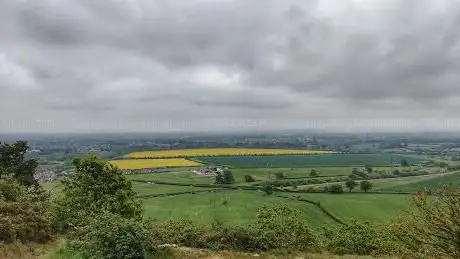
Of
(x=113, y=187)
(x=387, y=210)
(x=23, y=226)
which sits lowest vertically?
(x=387, y=210)

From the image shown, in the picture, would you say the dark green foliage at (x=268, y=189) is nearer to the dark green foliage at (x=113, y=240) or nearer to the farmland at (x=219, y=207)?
the farmland at (x=219, y=207)

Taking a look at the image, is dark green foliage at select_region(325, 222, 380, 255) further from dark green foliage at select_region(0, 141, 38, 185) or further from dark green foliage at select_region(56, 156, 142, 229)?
dark green foliage at select_region(0, 141, 38, 185)

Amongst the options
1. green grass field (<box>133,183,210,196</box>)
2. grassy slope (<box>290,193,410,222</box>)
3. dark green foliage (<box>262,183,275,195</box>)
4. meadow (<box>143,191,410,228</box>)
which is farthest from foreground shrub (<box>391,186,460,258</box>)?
green grass field (<box>133,183,210,196</box>)

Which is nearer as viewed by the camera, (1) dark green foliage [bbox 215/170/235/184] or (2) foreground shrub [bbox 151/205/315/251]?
(2) foreground shrub [bbox 151/205/315/251]

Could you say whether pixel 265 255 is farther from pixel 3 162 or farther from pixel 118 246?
pixel 3 162

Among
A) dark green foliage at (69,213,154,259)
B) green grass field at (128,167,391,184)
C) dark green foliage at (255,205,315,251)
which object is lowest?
green grass field at (128,167,391,184)

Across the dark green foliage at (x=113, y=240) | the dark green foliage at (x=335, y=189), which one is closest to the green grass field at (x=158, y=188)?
the dark green foliage at (x=335, y=189)

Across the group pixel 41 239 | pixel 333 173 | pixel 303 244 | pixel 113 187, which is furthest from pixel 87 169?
pixel 333 173
